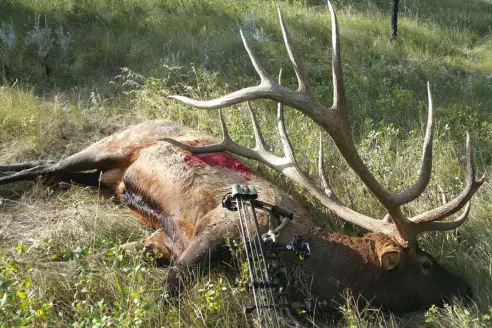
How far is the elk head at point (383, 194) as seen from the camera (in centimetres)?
330

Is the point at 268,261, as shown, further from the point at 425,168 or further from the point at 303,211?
the point at 425,168

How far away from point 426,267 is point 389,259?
26 centimetres

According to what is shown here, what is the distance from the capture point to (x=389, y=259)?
3.81m

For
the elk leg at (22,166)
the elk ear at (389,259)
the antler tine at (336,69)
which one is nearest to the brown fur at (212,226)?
the elk ear at (389,259)

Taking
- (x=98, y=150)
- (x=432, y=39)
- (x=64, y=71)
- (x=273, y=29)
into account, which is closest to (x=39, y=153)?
(x=98, y=150)

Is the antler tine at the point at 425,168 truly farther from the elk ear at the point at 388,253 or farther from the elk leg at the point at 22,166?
the elk leg at the point at 22,166

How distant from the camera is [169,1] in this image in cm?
1002

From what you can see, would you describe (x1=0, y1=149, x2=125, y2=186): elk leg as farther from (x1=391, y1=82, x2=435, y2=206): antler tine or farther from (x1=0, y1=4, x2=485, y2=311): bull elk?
(x1=391, y1=82, x2=435, y2=206): antler tine

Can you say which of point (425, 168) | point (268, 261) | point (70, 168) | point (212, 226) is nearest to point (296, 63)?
point (425, 168)

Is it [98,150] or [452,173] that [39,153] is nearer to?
[98,150]

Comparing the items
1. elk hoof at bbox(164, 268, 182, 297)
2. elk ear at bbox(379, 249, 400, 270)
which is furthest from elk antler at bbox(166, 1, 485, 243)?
elk hoof at bbox(164, 268, 182, 297)

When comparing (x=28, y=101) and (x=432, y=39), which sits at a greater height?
(x=432, y=39)

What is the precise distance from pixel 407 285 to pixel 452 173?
5.75ft

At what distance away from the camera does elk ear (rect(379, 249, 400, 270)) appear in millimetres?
3779
